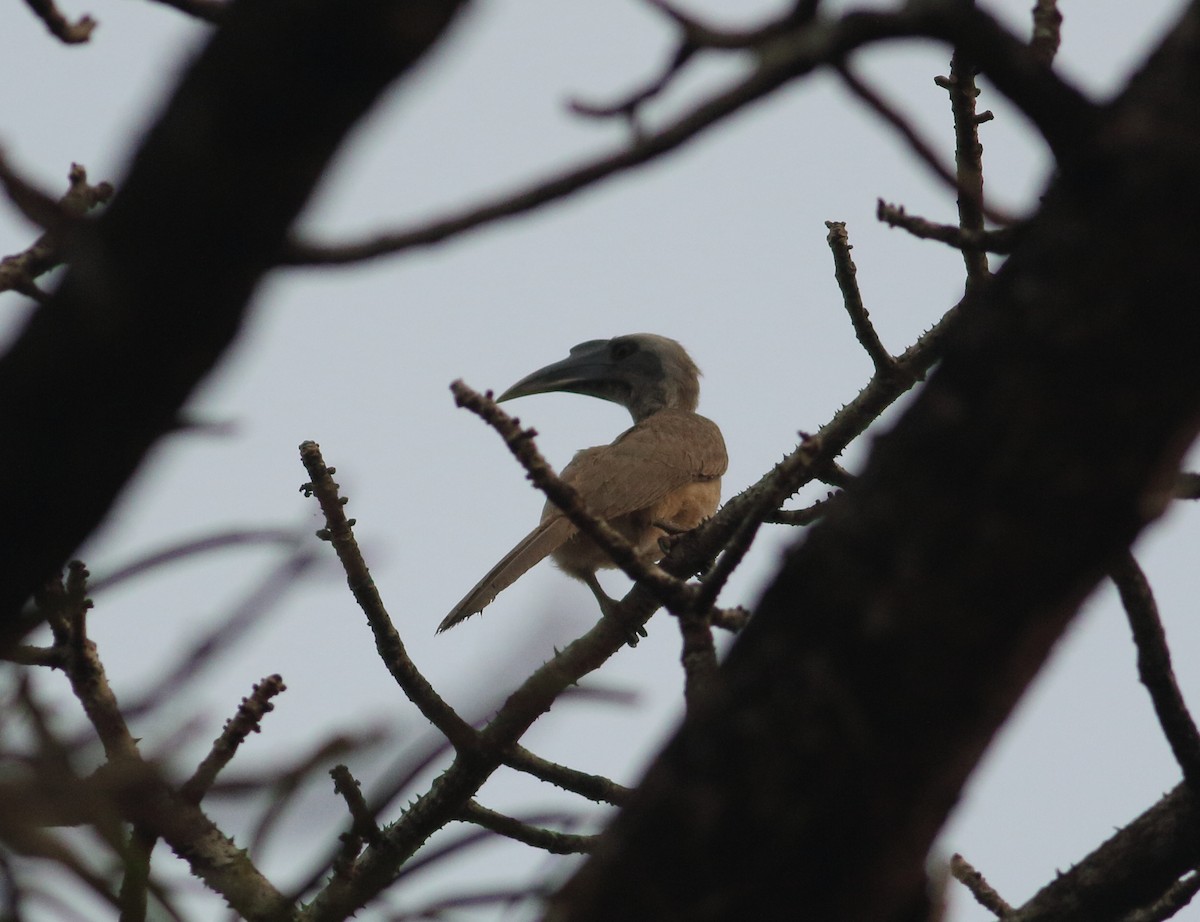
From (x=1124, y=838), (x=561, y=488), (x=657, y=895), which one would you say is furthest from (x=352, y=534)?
(x=657, y=895)

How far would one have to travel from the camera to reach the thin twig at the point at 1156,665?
2.34m

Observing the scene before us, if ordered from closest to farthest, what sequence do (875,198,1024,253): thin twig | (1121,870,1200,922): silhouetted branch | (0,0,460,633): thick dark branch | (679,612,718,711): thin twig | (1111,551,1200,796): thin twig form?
1. (0,0,460,633): thick dark branch
2. (875,198,1024,253): thin twig
3. (679,612,718,711): thin twig
4. (1111,551,1200,796): thin twig
5. (1121,870,1200,922): silhouetted branch

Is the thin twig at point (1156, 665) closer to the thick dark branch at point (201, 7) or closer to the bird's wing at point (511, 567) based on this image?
the thick dark branch at point (201, 7)

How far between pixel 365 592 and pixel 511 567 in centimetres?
218

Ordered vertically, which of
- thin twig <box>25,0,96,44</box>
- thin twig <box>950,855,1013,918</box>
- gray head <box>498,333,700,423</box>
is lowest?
thin twig <box>950,855,1013,918</box>

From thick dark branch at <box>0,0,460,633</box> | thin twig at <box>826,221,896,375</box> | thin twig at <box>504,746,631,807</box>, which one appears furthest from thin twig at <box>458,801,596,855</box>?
thick dark branch at <box>0,0,460,633</box>

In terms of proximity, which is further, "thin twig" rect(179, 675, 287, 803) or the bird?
the bird

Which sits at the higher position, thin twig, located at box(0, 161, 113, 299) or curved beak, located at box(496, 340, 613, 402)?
curved beak, located at box(496, 340, 613, 402)

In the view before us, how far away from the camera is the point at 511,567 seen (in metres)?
6.32

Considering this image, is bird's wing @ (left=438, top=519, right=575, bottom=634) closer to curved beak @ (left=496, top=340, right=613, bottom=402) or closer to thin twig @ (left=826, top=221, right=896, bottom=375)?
thin twig @ (left=826, top=221, right=896, bottom=375)

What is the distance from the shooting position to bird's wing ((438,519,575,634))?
244 inches

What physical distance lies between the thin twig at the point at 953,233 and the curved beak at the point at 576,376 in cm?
809

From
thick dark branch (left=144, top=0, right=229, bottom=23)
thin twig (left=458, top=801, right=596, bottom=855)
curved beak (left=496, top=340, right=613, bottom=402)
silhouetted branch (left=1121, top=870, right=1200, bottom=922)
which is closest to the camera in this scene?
thick dark branch (left=144, top=0, right=229, bottom=23)

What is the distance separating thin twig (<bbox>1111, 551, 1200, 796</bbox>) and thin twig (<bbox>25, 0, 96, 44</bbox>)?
1.83 metres
